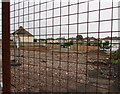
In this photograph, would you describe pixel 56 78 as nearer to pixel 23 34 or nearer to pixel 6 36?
pixel 23 34

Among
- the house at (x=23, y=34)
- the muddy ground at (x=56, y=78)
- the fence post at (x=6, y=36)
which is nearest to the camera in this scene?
the muddy ground at (x=56, y=78)

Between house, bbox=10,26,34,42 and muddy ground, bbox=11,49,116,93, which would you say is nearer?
muddy ground, bbox=11,49,116,93

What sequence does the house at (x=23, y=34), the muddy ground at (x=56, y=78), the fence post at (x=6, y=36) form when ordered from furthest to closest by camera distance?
the house at (x=23, y=34)
the fence post at (x=6, y=36)
the muddy ground at (x=56, y=78)

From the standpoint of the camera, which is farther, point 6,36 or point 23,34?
point 23,34

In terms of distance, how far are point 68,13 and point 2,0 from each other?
3.36ft

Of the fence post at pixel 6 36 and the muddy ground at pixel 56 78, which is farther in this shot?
the fence post at pixel 6 36

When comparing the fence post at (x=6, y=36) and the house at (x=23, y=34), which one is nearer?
the fence post at (x=6, y=36)

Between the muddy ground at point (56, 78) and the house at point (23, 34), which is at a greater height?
the house at point (23, 34)

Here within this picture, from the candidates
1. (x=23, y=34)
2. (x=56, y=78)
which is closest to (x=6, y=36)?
(x=23, y=34)

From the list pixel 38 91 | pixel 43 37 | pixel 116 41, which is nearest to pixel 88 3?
pixel 116 41

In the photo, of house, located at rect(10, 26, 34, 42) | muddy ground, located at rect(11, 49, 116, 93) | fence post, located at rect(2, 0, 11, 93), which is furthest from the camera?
house, located at rect(10, 26, 34, 42)

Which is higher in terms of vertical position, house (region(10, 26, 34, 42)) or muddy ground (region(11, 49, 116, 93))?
house (region(10, 26, 34, 42))

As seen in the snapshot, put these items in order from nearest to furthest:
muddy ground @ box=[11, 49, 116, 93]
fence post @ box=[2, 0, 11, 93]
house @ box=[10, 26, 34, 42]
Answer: muddy ground @ box=[11, 49, 116, 93] < fence post @ box=[2, 0, 11, 93] < house @ box=[10, 26, 34, 42]

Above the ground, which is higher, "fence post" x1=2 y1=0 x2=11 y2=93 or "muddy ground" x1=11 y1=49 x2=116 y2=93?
"fence post" x1=2 y1=0 x2=11 y2=93
